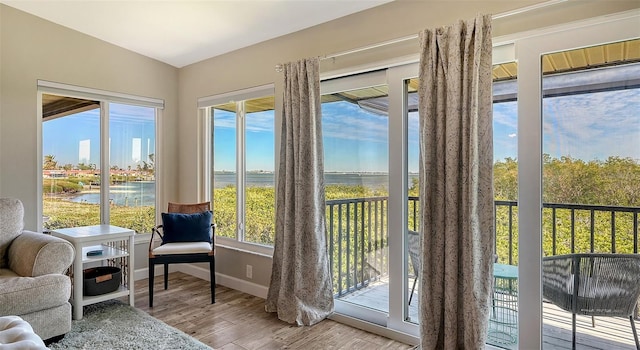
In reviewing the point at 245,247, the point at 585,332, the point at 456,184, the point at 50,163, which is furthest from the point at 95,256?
the point at 585,332

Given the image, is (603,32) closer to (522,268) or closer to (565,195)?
(565,195)

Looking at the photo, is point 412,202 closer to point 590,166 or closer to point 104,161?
point 590,166

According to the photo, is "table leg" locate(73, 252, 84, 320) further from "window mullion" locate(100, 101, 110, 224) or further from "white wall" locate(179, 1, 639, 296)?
A: "white wall" locate(179, 1, 639, 296)

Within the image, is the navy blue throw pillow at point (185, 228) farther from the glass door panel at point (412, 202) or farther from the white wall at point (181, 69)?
the glass door panel at point (412, 202)

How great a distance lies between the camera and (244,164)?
12.4ft

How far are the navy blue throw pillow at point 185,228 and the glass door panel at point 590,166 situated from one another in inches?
112

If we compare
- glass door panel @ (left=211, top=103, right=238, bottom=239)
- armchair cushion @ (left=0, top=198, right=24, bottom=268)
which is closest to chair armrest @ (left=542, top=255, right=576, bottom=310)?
glass door panel @ (left=211, top=103, right=238, bottom=239)

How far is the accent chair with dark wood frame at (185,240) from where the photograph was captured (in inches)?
124

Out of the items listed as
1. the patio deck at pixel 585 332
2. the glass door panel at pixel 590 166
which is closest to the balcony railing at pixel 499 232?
the glass door panel at pixel 590 166

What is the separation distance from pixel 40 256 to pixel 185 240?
1.17 metres

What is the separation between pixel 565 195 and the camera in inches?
79.0

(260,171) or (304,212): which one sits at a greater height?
(260,171)

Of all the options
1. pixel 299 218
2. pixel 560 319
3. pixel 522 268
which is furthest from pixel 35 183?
pixel 560 319

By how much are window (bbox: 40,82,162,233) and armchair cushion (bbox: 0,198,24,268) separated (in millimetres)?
597
